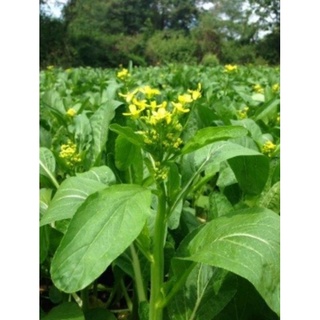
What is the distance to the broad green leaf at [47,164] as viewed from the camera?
1.42 m

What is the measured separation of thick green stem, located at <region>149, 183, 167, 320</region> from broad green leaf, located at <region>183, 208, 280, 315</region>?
5 centimetres

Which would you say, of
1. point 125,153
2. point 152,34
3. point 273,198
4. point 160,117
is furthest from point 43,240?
point 152,34

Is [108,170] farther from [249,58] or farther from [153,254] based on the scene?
[249,58]

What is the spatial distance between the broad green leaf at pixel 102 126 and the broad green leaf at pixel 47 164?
12cm

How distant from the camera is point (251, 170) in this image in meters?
1.09

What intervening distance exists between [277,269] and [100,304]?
70 centimetres

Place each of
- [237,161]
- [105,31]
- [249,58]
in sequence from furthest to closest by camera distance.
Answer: [105,31]
[249,58]
[237,161]

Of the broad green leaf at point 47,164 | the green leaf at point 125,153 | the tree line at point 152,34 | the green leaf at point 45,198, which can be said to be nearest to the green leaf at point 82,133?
the broad green leaf at point 47,164

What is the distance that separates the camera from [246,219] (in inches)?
34.3

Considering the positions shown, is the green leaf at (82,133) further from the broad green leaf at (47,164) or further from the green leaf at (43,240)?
the green leaf at (43,240)

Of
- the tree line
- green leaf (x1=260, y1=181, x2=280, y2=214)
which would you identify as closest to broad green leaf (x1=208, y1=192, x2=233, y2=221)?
green leaf (x1=260, y1=181, x2=280, y2=214)

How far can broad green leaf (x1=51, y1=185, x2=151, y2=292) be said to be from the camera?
2.51 feet

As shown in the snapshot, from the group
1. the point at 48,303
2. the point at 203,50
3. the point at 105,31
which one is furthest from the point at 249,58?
the point at 48,303

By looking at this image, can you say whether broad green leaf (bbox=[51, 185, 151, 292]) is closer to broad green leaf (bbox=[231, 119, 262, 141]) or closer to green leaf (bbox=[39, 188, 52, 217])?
green leaf (bbox=[39, 188, 52, 217])
